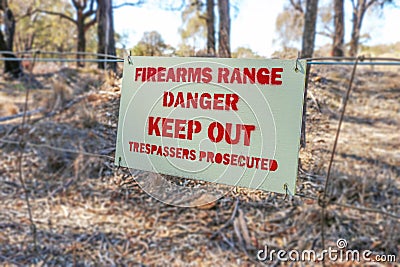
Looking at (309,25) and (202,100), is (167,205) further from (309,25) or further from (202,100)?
(309,25)

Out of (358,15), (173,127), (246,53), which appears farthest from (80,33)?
(173,127)

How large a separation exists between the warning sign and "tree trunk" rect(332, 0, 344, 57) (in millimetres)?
5296

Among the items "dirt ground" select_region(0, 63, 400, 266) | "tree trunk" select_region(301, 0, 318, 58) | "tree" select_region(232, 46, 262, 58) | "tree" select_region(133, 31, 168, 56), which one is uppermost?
"tree trunk" select_region(301, 0, 318, 58)

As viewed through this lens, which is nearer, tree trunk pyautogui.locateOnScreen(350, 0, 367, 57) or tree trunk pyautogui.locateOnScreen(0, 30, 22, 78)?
tree trunk pyautogui.locateOnScreen(0, 30, 22, 78)

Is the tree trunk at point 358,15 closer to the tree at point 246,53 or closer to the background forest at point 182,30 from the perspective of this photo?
the background forest at point 182,30

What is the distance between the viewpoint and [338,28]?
5629 mm

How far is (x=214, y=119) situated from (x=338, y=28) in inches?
227

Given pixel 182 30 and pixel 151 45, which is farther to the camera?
pixel 182 30

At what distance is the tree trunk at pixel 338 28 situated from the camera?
5262 millimetres

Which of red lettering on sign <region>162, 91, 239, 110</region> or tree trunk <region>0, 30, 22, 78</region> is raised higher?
tree trunk <region>0, 30, 22, 78</region>

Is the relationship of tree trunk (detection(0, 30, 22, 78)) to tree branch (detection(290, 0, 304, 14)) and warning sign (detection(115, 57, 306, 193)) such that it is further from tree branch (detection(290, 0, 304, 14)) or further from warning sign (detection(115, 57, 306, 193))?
tree branch (detection(290, 0, 304, 14))

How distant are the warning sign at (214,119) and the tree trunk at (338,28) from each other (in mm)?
5296

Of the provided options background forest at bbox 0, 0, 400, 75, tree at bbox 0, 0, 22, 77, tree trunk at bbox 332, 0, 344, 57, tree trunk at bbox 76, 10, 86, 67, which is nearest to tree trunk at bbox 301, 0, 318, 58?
background forest at bbox 0, 0, 400, 75

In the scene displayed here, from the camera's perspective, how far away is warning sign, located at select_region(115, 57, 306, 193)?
53 centimetres
